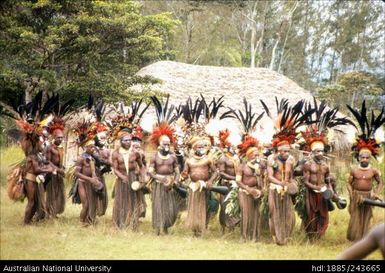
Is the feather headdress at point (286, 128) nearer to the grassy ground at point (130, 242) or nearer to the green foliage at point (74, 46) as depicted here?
the grassy ground at point (130, 242)

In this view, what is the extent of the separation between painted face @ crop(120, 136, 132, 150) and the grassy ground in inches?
33.7

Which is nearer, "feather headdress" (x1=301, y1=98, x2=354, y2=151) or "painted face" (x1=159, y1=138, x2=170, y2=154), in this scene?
"feather headdress" (x1=301, y1=98, x2=354, y2=151)

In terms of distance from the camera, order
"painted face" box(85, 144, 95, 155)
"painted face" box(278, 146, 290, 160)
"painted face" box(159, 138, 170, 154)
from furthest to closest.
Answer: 1. "painted face" box(85, 144, 95, 155)
2. "painted face" box(159, 138, 170, 154)
3. "painted face" box(278, 146, 290, 160)

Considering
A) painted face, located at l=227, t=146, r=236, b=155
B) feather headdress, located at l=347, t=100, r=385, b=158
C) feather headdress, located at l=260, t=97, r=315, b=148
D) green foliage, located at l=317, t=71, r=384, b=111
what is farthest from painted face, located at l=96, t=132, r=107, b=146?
green foliage, located at l=317, t=71, r=384, b=111

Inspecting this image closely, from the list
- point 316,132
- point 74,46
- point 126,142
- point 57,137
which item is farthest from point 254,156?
point 74,46

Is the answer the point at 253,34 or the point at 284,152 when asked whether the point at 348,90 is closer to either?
the point at 253,34

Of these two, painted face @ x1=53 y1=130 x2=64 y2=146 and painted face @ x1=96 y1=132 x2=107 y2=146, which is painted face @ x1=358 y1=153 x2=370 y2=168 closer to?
painted face @ x1=96 y1=132 x2=107 y2=146

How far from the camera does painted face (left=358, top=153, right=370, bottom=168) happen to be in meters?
4.83

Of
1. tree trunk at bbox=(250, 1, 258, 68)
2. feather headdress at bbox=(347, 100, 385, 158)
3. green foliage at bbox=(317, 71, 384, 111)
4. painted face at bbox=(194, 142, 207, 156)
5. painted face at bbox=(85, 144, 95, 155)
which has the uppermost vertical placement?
tree trunk at bbox=(250, 1, 258, 68)

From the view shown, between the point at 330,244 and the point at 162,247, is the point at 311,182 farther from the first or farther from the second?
the point at 162,247

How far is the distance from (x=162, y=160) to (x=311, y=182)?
4.96 ft

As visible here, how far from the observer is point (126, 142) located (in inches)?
205
